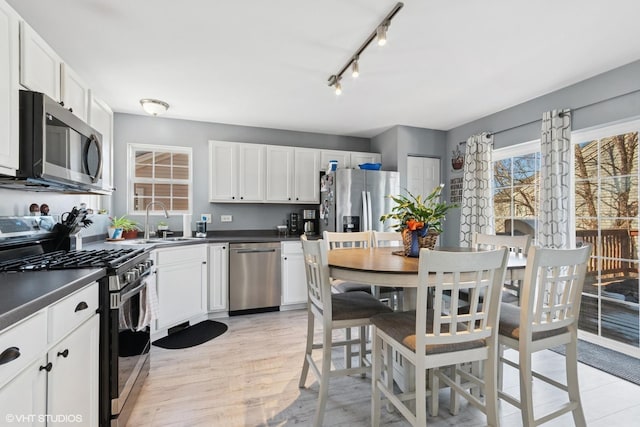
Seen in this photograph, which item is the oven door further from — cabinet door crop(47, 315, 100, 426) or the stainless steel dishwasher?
the stainless steel dishwasher

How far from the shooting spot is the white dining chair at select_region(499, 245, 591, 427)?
4.76 feet

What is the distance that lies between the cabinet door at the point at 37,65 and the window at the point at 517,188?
168 inches

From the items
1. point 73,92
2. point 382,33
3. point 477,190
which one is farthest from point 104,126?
point 477,190

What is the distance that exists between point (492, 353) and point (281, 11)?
227 cm

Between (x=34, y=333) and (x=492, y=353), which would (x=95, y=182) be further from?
(x=492, y=353)

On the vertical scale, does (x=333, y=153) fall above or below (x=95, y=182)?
above

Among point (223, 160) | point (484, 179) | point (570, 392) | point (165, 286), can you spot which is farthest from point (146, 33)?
point (484, 179)

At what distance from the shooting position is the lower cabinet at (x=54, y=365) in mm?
878

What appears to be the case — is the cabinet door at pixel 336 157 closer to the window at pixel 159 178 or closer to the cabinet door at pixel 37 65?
the window at pixel 159 178

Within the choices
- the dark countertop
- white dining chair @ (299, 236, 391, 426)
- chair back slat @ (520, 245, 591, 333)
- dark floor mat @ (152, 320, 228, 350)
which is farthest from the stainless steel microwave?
chair back slat @ (520, 245, 591, 333)

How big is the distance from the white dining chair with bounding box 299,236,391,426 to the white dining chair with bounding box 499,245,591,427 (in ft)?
2.33

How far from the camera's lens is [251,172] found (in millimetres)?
4020

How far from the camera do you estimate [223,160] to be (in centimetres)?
390

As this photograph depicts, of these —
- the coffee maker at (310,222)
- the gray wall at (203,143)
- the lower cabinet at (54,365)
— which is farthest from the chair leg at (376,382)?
the gray wall at (203,143)
